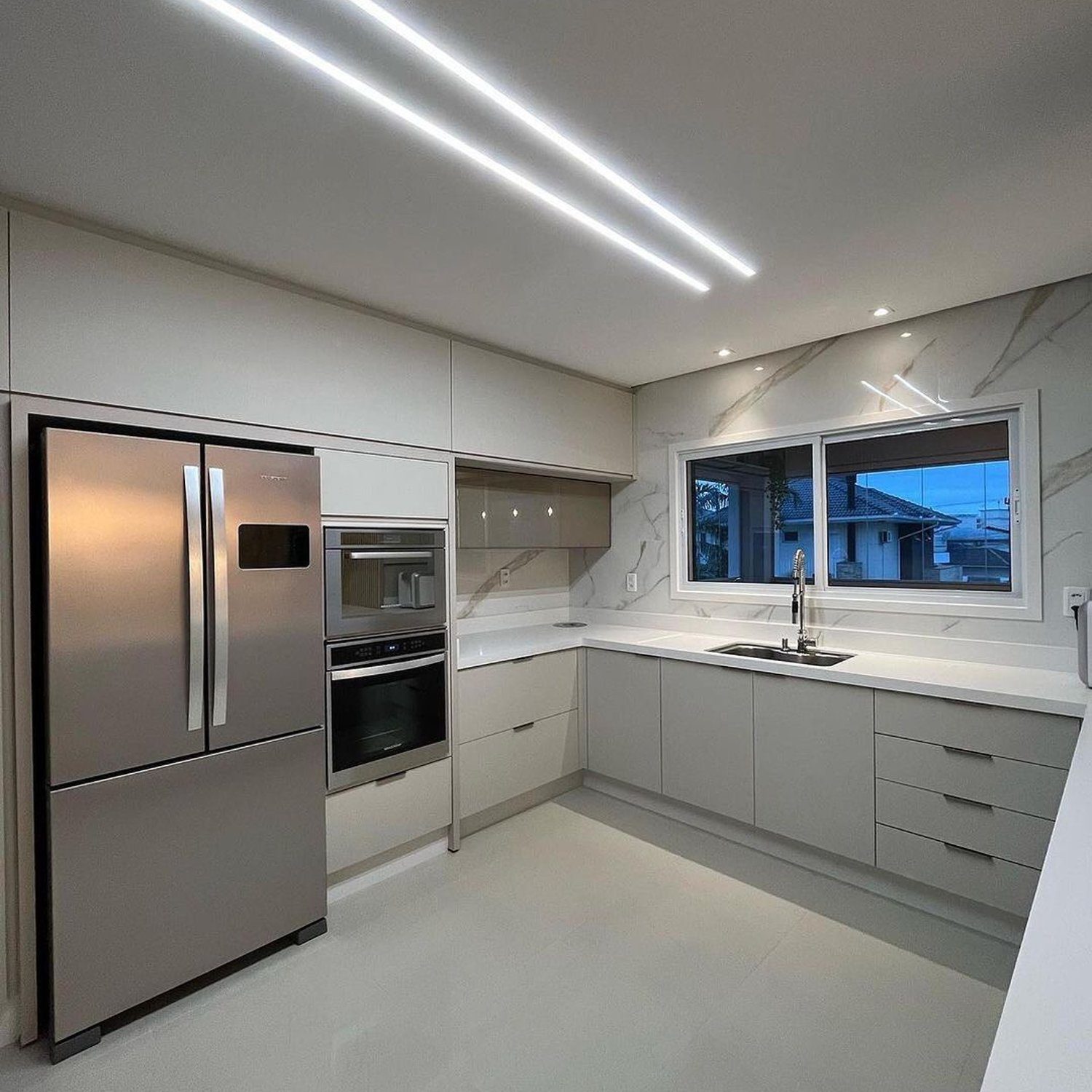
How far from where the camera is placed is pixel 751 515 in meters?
3.68

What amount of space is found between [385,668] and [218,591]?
78cm

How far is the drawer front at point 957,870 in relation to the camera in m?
2.17

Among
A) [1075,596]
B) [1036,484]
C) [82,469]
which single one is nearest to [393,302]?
[82,469]

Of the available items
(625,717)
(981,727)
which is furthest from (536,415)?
(981,727)

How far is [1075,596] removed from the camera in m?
2.50

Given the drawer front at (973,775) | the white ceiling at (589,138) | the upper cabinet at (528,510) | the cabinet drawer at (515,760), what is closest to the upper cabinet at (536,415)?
the upper cabinet at (528,510)

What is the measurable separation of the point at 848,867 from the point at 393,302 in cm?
294

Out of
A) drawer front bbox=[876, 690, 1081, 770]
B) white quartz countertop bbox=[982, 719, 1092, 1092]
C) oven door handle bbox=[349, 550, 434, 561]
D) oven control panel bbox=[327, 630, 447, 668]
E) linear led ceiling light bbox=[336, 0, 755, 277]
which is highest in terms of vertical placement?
linear led ceiling light bbox=[336, 0, 755, 277]

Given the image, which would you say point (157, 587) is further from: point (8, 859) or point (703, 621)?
point (703, 621)

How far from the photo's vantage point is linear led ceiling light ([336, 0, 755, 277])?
125cm

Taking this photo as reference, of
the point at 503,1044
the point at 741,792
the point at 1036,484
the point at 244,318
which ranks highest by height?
the point at 244,318

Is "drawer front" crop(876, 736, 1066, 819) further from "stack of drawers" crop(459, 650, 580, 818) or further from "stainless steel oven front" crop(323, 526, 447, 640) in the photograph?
"stainless steel oven front" crop(323, 526, 447, 640)

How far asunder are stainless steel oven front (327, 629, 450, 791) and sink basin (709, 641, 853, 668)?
136cm

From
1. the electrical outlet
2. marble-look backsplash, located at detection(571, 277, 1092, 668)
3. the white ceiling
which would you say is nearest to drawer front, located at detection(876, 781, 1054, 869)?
marble-look backsplash, located at detection(571, 277, 1092, 668)
